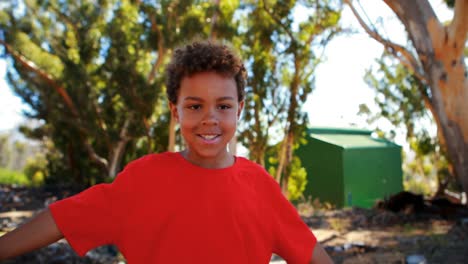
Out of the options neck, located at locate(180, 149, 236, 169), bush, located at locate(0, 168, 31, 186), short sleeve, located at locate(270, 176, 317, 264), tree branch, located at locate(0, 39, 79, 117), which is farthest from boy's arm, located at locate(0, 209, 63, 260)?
bush, located at locate(0, 168, 31, 186)

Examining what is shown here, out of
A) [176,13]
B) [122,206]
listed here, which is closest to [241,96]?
[122,206]

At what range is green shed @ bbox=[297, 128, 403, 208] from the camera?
10305mm

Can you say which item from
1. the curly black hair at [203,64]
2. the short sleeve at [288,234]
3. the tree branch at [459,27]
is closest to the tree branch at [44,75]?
the tree branch at [459,27]

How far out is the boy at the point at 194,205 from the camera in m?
1.43

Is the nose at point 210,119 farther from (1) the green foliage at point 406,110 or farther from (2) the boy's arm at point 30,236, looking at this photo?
(1) the green foliage at point 406,110

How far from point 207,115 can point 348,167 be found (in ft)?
33.8

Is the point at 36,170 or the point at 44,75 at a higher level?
the point at 44,75

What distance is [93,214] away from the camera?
143cm

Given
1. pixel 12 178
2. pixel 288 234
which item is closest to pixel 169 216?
pixel 288 234

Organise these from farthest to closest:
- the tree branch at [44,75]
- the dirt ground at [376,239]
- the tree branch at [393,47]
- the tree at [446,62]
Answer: the tree branch at [44,75], the tree branch at [393,47], the tree at [446,62], the dirt ground at [376,239]

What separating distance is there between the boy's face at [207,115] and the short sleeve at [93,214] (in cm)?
26

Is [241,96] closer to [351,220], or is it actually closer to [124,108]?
[351,220]

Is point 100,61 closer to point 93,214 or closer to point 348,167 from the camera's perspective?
point 348,167

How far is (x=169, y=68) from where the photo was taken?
69.0 inches
